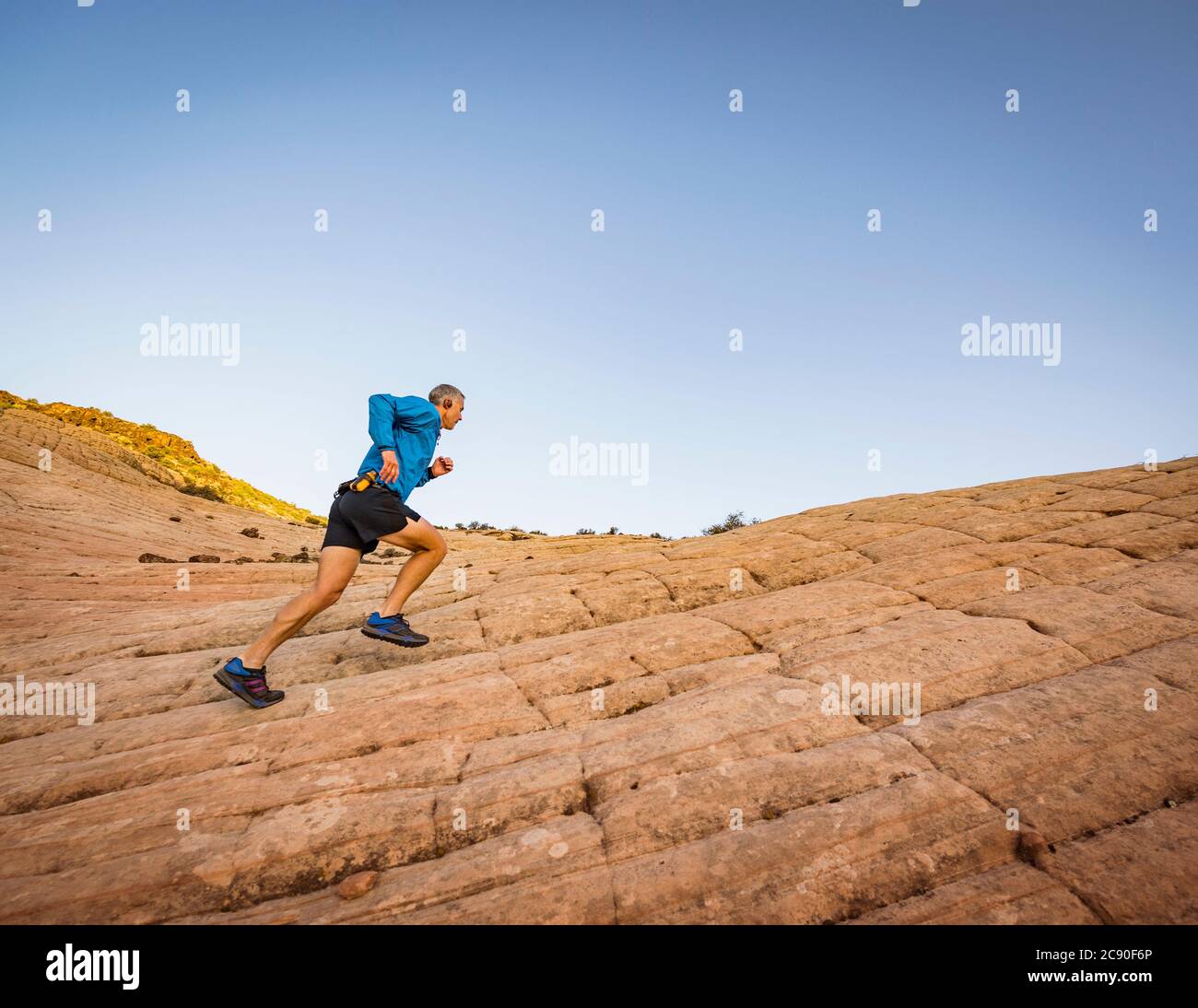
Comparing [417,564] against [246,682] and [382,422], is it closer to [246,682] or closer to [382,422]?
[382,422]

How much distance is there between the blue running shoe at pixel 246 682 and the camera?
6.26 metres

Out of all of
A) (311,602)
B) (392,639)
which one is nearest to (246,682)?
(311,602)

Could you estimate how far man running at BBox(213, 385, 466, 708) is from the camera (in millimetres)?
6164

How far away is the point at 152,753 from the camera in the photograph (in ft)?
19.0

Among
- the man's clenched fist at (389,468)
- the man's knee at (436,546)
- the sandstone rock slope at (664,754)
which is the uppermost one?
the man's clenched fist at (389,468)

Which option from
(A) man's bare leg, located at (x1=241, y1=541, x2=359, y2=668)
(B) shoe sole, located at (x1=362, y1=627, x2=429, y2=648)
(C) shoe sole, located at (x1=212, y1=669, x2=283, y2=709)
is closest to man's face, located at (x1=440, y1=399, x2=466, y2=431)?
(A) man's bare leg, located at (x1=241, y1=541, x2=359, y2=668)

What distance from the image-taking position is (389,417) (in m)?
6.59

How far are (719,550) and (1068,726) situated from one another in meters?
7.13

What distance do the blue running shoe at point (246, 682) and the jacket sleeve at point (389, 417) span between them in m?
2.51

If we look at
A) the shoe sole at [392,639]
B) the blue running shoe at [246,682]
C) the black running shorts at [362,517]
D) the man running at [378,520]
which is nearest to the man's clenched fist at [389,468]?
the man running at [378,520]

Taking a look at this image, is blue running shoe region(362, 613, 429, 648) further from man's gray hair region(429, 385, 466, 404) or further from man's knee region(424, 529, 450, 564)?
man's gray hair region(429, 385, 466, 404)

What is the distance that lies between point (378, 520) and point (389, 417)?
1067 mm

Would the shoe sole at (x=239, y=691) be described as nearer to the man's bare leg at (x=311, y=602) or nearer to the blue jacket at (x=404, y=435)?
the man's bare leg at (x=311, y=602)
